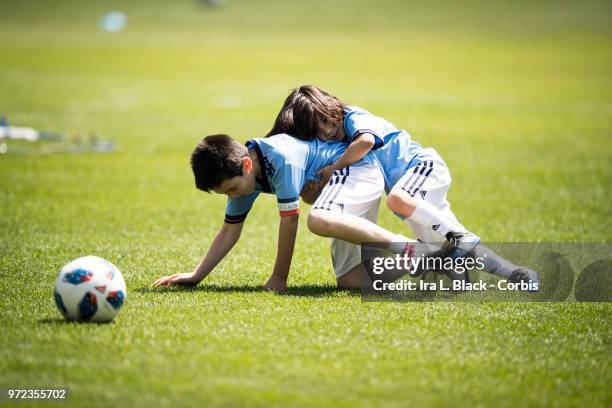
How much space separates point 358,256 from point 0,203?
5359mm

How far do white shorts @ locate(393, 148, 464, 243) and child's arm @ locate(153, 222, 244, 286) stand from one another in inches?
50.6

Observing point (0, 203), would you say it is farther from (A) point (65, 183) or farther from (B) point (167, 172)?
(B) point (167, 172)

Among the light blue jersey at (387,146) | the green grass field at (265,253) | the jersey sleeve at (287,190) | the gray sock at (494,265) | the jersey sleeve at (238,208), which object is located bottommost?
the green grass field at (265,253)

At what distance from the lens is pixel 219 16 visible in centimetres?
7819

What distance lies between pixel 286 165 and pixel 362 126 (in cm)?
73

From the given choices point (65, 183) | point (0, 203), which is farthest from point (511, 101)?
point (0, 203)

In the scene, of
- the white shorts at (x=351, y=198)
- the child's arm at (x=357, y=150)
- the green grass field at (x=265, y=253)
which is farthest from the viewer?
the child's arm at (x=357, y=150)

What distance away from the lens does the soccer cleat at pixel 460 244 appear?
563 cm

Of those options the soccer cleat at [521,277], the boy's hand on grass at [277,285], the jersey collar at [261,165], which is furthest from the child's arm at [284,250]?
the soccer cleat at [521,277]

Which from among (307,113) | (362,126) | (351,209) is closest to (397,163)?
(362,126)

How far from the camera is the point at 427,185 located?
234 inches

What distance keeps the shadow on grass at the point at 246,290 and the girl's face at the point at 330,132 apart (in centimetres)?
115

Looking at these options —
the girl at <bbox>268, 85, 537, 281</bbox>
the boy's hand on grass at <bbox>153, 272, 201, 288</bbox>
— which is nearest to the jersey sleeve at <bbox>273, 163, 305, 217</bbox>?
the girl at <bbox>268, 85, 537, 281</bbox>

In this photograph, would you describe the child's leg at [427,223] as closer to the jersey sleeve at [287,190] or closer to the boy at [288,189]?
the boy at [288,189]
